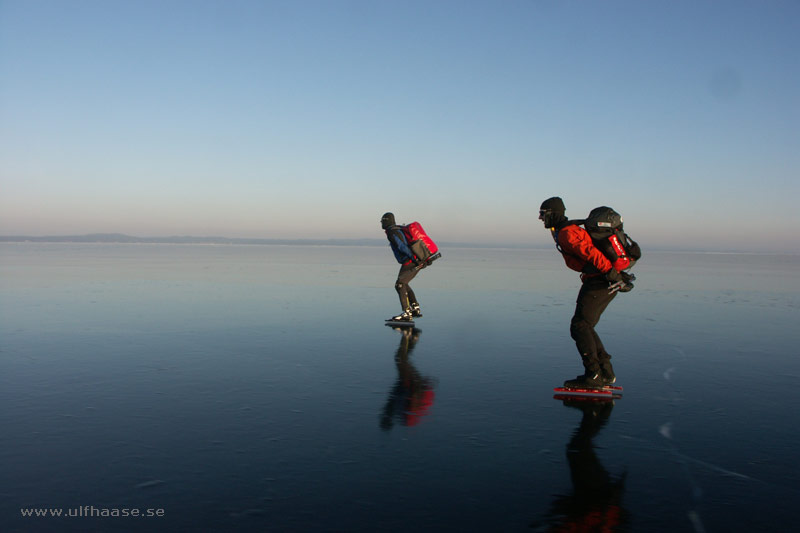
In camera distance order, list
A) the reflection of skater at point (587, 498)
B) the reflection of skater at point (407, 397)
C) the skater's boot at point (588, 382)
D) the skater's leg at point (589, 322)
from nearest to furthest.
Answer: the reflection of skater at point (587, 498) < the reflection of skater at point (407, 397) < the skater's boot at point (588, 382) < the skater's leg at point (589, 322)

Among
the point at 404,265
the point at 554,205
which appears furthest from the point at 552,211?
the point at 404,265

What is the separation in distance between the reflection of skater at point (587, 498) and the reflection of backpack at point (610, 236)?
7.14ft

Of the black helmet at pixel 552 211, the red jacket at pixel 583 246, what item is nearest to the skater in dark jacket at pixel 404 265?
the black helmet at pixel 552 211

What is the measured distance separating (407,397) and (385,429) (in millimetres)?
1153

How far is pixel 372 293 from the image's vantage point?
18.4m

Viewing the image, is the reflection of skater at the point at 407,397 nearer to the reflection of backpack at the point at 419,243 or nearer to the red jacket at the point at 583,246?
the red jacket at the point at 583,246

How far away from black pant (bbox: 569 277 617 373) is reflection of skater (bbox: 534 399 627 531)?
1.72 m

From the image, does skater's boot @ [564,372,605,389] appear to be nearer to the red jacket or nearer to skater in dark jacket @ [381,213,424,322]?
the red jacket

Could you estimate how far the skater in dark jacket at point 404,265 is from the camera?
41.4ft

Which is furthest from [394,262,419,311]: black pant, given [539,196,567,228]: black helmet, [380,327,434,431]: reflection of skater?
[539,196,567,228]: black helmet

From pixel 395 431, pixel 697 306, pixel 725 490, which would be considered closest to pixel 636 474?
pixel 725 490

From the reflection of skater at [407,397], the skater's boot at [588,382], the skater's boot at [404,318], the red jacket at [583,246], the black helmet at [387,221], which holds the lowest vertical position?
the reflection of skater at [407,397]

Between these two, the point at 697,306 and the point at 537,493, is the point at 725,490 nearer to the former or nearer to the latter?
the point at 537,493

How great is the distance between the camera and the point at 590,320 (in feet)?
22.7
